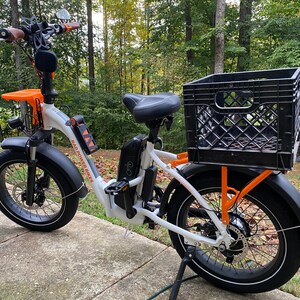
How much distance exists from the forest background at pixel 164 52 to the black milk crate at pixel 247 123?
7.40 metres

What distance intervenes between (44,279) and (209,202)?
1152 millimetres

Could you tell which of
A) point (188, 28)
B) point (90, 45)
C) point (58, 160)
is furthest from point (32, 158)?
point (90, 45)

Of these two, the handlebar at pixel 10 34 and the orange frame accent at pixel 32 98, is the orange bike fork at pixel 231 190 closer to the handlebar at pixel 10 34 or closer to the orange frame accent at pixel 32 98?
the orange frame accent at pixel 32 98

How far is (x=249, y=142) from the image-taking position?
4.72ft

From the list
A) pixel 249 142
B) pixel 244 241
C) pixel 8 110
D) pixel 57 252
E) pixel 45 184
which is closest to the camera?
pixel 249 142

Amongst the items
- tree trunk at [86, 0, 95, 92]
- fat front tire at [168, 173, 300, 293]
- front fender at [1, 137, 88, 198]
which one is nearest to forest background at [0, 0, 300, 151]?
tree trunk at [86, 0, 95, 92]

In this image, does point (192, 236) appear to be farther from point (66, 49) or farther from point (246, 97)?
point (66, 49)

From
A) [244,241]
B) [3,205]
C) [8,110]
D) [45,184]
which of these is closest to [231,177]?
[244,241]

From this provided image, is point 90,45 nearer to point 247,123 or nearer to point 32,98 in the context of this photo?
point 32,98

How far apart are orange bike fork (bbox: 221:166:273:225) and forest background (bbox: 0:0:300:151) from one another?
7.39 metres

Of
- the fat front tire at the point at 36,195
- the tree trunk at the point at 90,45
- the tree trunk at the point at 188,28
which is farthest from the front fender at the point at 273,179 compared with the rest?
the tree trunk at the point at 90,45

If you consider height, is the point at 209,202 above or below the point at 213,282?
above

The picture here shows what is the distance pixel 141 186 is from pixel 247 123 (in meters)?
0.84

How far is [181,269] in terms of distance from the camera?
177cm
